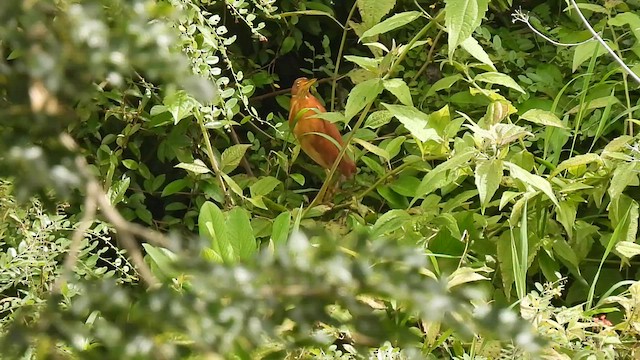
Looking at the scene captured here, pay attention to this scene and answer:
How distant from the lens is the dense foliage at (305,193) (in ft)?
1.31

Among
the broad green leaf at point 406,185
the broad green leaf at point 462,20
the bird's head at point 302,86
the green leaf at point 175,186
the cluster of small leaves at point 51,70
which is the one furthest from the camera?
the bird's head at point 302,86

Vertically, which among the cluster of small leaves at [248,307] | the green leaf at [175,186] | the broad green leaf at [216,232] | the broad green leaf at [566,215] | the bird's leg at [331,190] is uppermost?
the cluster of small leaves at [248,307]

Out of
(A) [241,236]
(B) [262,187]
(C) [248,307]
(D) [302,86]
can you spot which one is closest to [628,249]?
(A) [241,236]

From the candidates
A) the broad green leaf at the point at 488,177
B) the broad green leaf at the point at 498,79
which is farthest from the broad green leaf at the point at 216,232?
the broad green leaf at the point at 498,79

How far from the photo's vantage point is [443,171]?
1.31 m

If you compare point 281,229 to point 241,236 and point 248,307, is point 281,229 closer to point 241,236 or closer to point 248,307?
point 241,236

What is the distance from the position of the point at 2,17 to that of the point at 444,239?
43.9 inches

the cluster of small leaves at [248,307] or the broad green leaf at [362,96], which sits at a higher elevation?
the cluster of small leaves at [248,307]

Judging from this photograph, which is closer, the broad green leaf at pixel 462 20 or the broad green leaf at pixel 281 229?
the broad green leaf at pixel 462 20

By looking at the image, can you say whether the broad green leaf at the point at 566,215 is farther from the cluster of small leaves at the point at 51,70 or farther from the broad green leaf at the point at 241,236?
the cluster of small leaves at the point at 51,70

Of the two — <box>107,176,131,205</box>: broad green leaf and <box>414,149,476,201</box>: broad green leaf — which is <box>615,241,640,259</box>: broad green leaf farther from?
<box>107,176,131,205</box>: broad green leaf

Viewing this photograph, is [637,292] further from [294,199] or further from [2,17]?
[2,17]

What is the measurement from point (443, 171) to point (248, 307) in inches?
36.5

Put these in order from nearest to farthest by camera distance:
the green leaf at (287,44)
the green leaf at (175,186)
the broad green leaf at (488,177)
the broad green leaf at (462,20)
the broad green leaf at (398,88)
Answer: the broad green leaf at (462,20) → the broad green leaf at (488,177) → the broad green leaf at (398,88) → the green leaf at (175,186) → the green leaf at (287,44)
